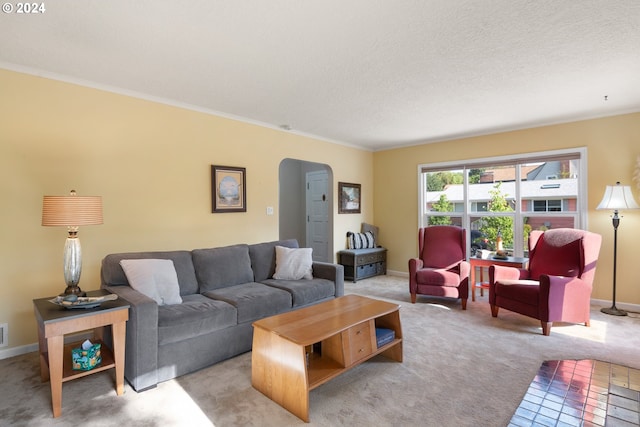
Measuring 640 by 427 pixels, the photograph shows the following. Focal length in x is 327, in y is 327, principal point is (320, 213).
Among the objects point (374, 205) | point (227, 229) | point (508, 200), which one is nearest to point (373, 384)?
point (227, 229)

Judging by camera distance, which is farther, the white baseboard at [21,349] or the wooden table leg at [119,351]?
the white baseboard at [21,349]

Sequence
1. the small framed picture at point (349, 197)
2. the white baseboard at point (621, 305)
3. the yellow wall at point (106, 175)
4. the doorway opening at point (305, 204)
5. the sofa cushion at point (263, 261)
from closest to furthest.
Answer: the yellow wall at point (106, 175) < the sofa cushion at point (263, 261) < the white baseboard at point (621, 305) < the small framed picture at point (349, 197) < the doorway opening at point (305, 204)

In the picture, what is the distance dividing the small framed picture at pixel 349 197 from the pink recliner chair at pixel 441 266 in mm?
1531

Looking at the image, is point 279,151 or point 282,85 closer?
point 282,85

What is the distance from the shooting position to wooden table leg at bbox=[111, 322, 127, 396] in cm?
220

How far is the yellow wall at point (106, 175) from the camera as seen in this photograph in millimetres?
2770

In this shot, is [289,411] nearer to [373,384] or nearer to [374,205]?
[373,384]

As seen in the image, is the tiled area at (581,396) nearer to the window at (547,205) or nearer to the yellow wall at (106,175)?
the window at (547,205)

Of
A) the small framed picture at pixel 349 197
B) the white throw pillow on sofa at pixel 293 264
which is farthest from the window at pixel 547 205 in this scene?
the white throw pillow on sofa at pixel 293 264

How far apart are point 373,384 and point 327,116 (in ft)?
10.4

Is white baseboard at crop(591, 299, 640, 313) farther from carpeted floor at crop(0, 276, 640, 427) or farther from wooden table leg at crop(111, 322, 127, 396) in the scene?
wooden table leg at crop(111, 322, 127, 396)

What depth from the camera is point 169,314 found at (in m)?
2.46

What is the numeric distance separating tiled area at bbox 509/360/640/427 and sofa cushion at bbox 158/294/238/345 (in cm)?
209

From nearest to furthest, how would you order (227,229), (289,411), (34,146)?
(289,411) < (34,146) < (227,229)
